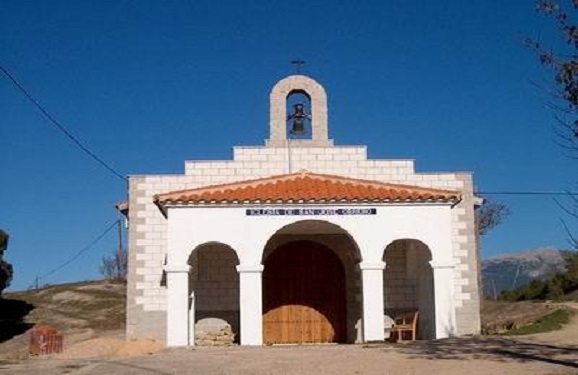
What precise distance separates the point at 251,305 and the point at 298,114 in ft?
22.7

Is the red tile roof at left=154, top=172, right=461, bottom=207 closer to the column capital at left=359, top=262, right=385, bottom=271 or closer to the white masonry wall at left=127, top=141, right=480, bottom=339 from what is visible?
the white masonry wall at left=127, top=141, right=480, bottom=339

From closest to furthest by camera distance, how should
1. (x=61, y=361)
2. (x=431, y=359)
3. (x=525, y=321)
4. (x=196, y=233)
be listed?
(x=431, y=359) → (x=61, y=361) → (x=196, y=233) → (x=525, y=321)

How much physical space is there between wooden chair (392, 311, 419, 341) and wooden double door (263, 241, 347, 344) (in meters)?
1.81

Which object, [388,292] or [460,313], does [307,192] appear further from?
[460,313]

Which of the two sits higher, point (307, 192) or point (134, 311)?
point (307, 192)

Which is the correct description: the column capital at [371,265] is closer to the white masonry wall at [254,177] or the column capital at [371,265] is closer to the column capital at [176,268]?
the white masonry wall at [254,177]

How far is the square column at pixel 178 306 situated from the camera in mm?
19953

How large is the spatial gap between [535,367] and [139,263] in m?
12.9

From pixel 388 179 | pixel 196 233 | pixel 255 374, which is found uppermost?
pixel 388 179

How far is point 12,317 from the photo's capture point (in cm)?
3691

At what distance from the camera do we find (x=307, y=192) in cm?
2128

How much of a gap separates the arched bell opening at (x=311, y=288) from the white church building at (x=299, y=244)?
3 cm

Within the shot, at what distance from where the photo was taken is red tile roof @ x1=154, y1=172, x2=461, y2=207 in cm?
2050

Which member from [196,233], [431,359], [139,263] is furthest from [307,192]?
[431,359]
